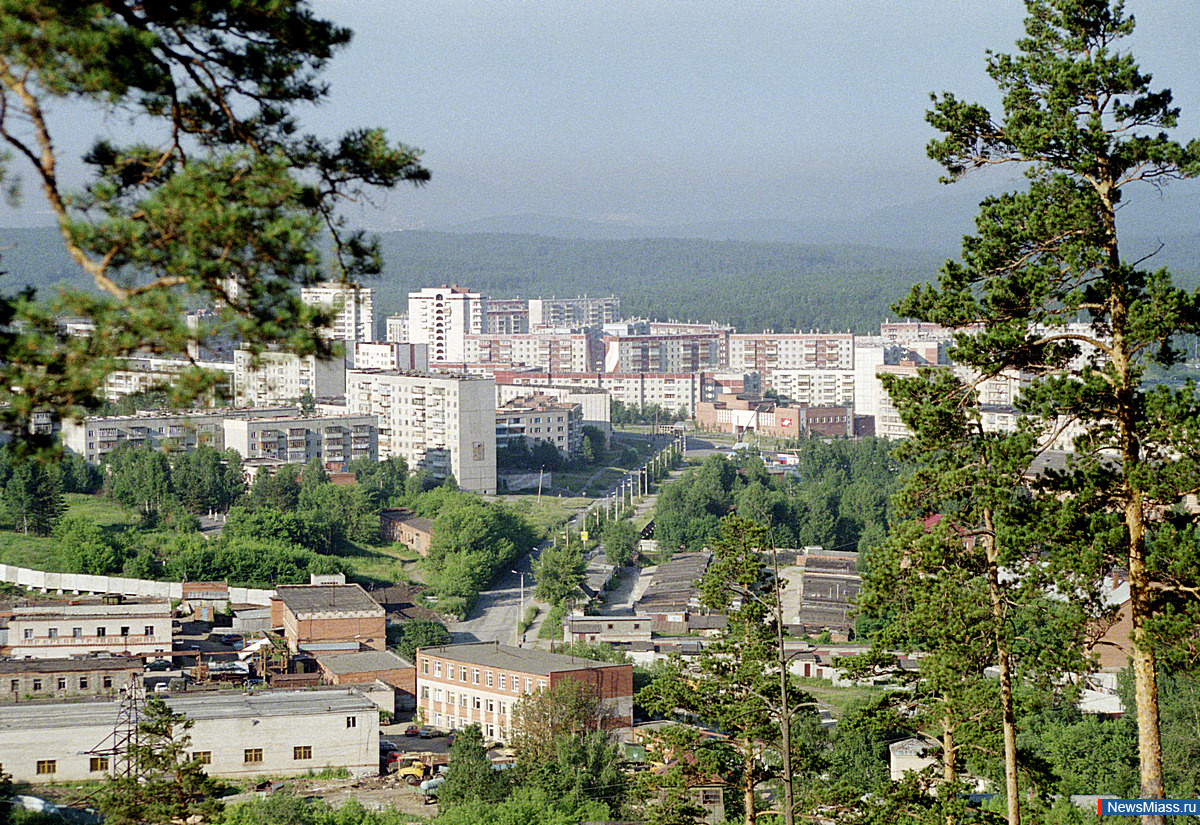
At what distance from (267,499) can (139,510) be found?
259 centimetres

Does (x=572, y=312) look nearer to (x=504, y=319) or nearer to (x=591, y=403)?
(x=504, y=319)

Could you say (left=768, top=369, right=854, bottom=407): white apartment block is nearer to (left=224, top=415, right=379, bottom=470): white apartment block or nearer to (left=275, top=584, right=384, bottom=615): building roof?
A: (left=224, top=415, right=379, bottom=470): white apartment block

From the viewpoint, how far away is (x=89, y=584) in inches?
843

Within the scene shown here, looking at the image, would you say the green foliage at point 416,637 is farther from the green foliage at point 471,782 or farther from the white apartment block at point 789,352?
the white apartment block at point 789,352

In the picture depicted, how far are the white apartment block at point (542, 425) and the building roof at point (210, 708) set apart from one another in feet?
72.5

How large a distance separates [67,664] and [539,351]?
46883 mm

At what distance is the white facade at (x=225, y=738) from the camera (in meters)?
13.5

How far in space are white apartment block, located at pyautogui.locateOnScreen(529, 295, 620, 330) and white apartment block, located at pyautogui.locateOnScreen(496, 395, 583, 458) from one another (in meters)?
39.6

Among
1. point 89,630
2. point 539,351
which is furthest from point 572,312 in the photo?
point 89,630

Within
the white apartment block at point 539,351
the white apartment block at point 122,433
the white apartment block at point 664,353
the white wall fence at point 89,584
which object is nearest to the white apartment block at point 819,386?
the white apartment block at point 664,353

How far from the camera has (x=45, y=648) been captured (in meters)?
18.3

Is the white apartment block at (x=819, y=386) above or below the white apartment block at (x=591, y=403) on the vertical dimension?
above

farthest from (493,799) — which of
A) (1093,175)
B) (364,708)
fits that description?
(1093,175)

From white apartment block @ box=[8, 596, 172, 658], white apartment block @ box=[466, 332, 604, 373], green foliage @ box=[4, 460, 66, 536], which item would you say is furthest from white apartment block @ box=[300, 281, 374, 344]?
white apartment block @ box=[466, 332, 604, 373]
